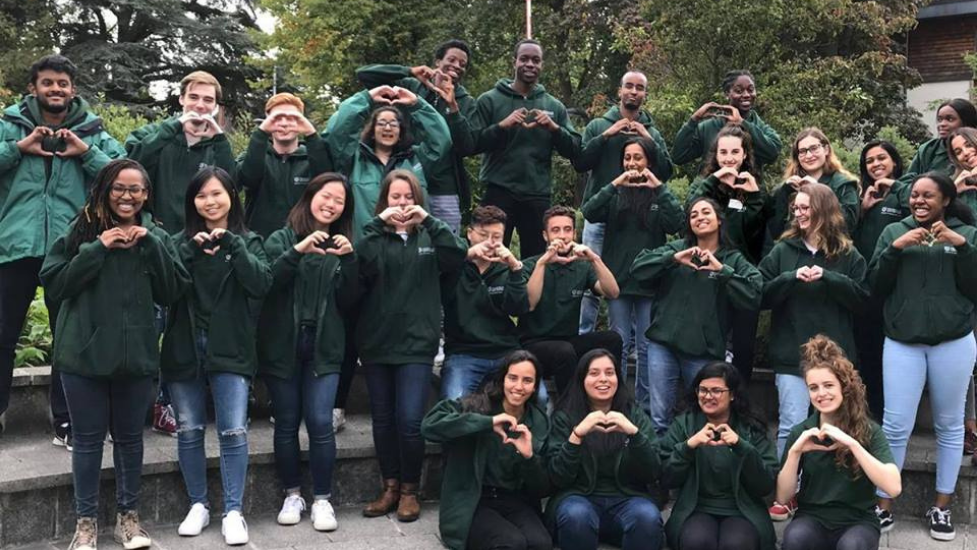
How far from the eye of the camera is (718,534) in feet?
18.1

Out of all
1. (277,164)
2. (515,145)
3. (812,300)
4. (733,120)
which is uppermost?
→ (733,120)

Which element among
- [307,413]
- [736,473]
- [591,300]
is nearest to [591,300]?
[591,300]

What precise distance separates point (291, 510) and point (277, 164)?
217 cm

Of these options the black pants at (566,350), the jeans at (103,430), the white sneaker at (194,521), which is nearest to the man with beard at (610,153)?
the black pants at (566,350)

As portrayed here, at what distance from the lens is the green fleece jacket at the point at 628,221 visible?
22.1 feet

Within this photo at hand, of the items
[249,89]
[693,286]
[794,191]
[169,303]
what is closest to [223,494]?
[169,303]

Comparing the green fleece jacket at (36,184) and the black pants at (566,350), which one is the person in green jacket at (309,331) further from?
the black pants at (566,350)

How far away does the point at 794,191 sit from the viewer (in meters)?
6.75

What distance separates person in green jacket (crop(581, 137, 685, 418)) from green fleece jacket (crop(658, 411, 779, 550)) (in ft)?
3.09

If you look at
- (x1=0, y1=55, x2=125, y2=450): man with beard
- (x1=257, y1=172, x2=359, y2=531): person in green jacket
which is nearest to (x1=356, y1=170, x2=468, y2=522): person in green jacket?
(x1=257, y1=172, x2=359, y2=531): person in green jacket

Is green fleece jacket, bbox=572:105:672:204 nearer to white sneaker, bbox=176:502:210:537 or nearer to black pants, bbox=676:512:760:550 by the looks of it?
black pants, bbox=676:512:760:550

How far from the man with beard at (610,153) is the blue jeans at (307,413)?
2.07 meters

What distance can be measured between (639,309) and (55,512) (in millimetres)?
3797

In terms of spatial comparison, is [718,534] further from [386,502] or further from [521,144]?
[521,144]
